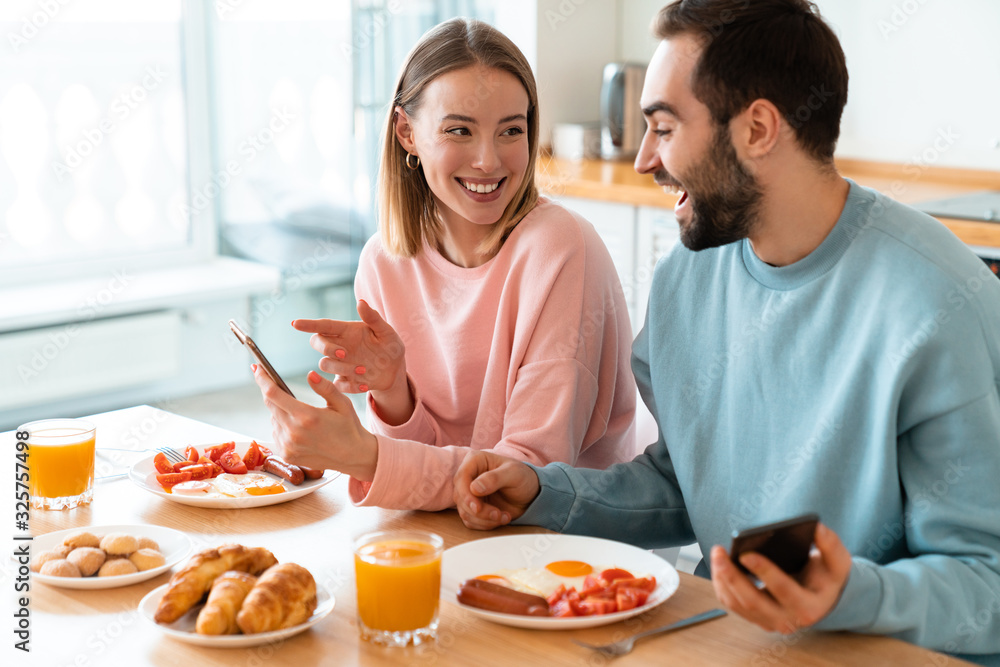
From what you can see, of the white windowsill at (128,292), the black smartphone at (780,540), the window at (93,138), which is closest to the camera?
the black smartphone at (780,540)

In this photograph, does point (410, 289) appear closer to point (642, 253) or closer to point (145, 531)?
point (145, 531)

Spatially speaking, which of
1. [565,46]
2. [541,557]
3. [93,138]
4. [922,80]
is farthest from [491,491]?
[93,138]

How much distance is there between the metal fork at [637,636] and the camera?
92cm

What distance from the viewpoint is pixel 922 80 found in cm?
315

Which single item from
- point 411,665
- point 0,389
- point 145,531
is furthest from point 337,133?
point 411,665

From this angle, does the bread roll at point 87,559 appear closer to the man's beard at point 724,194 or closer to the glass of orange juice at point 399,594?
the glass of orange juice at point 399,594

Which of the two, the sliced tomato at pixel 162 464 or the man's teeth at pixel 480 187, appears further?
Result: the man's teeth at pixel 480 187

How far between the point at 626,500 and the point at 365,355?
16.5 inches

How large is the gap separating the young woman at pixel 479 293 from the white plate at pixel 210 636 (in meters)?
0.46

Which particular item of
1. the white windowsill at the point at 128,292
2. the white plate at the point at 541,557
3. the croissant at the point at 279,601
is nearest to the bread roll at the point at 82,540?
the croissant at the point at 279,601

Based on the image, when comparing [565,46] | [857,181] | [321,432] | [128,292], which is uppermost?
[565,46]

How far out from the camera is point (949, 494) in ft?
3.48

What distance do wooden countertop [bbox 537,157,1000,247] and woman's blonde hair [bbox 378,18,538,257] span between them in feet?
3.54

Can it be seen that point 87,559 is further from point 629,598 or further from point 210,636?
point 629,598
